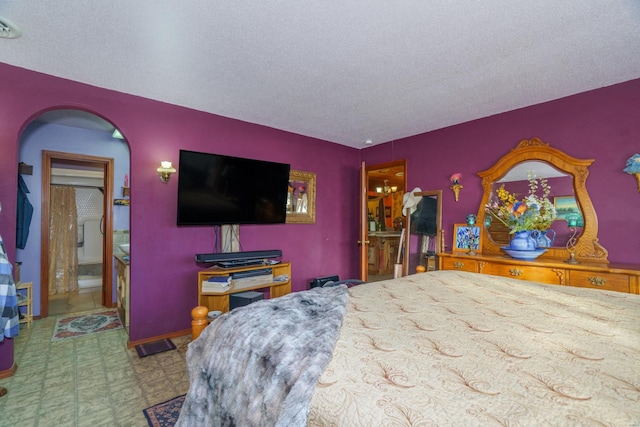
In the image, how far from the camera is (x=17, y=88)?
2.36 meters

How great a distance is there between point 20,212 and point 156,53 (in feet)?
9.49

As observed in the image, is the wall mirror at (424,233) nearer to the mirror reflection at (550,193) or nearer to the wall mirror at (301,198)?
the mirror reflection at (550,193)

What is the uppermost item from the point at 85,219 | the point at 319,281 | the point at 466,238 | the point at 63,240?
the point at 85,219

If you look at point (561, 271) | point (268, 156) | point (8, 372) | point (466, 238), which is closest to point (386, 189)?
point (466, 238)

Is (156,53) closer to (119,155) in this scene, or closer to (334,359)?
(334,359)

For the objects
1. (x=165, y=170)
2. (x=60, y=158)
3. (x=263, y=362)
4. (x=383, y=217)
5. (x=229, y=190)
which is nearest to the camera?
(x=263, y=362)

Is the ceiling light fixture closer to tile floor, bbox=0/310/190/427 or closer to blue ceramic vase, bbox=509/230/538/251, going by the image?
tile floor, bbox=0/310/190/427

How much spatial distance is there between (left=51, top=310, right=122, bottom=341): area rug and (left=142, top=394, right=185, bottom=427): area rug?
188 centimetres

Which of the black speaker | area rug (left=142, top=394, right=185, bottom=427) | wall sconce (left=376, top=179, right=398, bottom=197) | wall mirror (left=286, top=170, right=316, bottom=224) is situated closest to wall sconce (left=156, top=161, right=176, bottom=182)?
wall mirror (left=286, top=170, right=316, bottom=224)

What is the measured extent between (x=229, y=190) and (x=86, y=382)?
6.68ft

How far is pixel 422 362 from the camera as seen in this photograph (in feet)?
3.02

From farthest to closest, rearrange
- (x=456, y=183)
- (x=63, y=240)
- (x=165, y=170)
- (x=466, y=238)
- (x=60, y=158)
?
(x=63, y=240), (x=60, y=158), (x=456, y=183), (x=466, y=238), (x=165, y=170)

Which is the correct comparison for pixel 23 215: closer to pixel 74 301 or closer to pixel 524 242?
pixel 74 301

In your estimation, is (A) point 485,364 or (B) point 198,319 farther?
(B) point 198,319
